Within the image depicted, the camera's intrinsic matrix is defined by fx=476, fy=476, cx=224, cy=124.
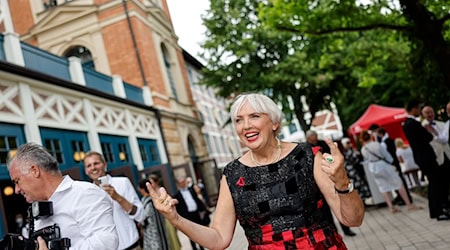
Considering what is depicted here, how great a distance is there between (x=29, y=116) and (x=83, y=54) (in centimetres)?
1097

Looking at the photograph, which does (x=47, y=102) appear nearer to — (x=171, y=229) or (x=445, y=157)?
(x=171, y=229)

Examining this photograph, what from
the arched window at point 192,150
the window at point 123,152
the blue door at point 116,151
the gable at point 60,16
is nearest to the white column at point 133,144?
the blue door at point 116,151

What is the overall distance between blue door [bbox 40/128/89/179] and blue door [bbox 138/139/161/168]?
4.54 metres

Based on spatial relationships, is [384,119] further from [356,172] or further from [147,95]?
[356,172]

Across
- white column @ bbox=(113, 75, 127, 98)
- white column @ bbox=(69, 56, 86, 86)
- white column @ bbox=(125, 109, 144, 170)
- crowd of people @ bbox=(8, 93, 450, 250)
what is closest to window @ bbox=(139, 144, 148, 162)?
white column @ bbox=(125, 109, 144, 170)

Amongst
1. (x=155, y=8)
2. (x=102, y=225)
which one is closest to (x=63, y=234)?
(x=102, y=225)

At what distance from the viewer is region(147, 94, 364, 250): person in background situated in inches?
93.0

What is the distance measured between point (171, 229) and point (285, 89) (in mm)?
18308

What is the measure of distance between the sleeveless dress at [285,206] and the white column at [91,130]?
39.0ft

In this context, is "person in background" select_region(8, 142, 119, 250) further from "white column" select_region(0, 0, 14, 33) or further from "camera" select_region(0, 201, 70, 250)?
"white column" select_region(0, 0, 14, 33)

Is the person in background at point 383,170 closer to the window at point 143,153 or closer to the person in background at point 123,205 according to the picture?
the person in background at point 123,205

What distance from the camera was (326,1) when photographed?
9.76m

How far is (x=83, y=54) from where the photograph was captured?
69.5 feet

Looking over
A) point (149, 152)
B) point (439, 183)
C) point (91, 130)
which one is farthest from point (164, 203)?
point (149, 152)
